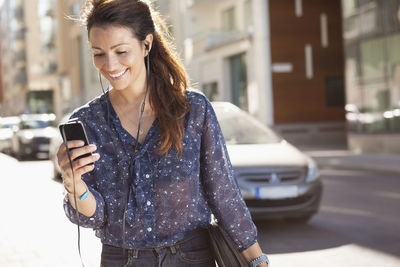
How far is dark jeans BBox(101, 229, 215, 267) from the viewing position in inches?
89.1

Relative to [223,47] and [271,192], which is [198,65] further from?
[271,192]

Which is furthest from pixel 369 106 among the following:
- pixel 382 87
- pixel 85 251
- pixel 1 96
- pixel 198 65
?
pixel 1 96

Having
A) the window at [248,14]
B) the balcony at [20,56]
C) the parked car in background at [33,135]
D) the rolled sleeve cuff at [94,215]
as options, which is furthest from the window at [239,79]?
the balcony at [20,56]

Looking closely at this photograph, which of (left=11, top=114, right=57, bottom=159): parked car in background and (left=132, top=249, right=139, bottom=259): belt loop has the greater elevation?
(left=132, top=249, right=139, bottom=259): belt loop

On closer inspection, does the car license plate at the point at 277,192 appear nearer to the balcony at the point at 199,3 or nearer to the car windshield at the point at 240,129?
the car windshield at the point at 240,129

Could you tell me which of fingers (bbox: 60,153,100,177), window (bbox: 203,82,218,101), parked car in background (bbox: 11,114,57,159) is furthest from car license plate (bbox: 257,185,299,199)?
window (bbox: 203,82,218,101)

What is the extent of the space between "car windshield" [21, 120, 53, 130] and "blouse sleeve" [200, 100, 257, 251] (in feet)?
85.6

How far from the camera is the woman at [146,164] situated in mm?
2262

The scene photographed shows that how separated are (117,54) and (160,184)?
18.4 inches

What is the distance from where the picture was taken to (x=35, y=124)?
91.2ft

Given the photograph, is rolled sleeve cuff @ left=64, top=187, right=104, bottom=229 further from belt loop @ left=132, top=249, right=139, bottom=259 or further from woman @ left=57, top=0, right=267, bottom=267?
belt loop @ left=132, top=249, right=139, bottom=259

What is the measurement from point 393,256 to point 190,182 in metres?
4.57

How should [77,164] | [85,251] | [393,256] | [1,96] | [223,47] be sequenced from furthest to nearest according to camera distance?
[1,96], [223,47], [85,251], [393,256], [77,164]

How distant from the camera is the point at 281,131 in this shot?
29.1m
